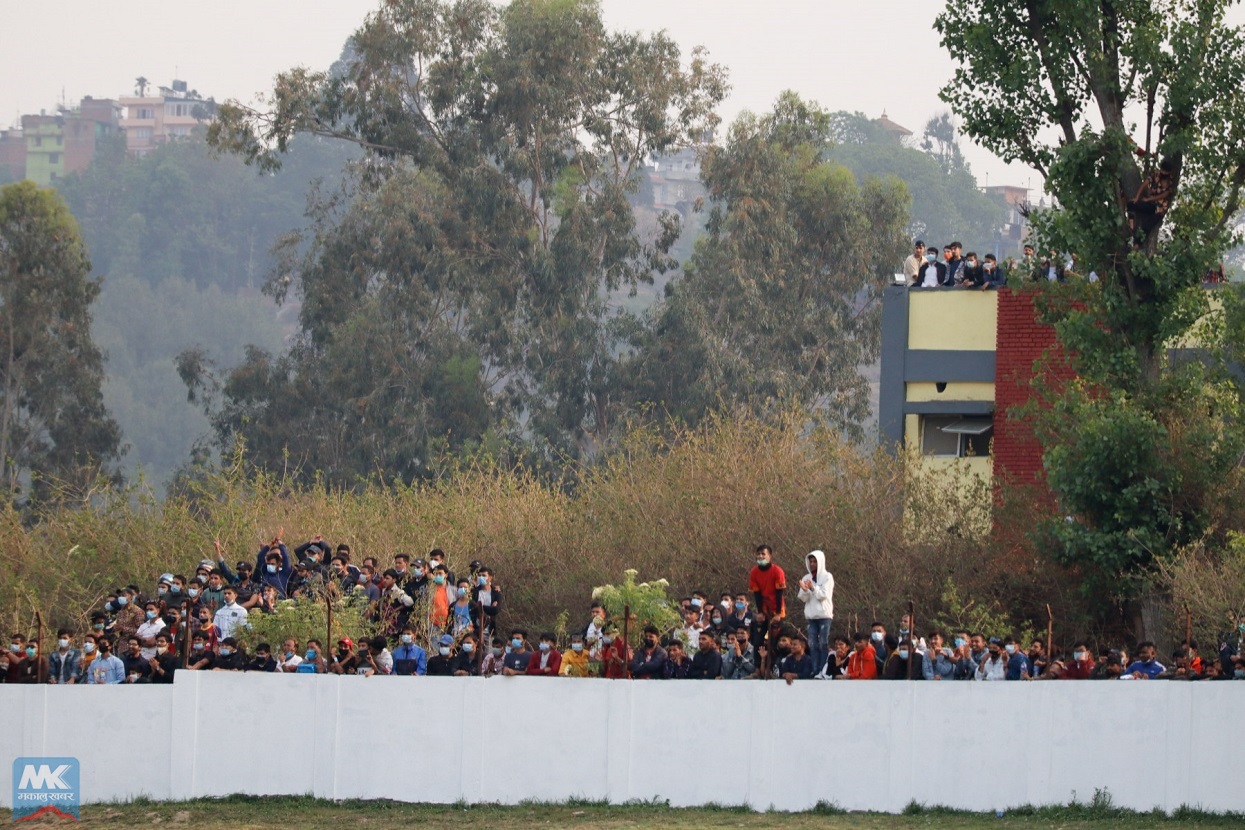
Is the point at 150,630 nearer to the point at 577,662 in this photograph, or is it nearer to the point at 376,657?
the point at 376,657

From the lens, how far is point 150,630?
929 inches

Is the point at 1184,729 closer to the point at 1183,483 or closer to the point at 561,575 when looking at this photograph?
the point at 1183,483

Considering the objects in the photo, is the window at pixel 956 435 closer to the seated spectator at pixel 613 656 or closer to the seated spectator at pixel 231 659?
the seated spectator at pixel 613 656

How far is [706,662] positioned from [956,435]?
13115 millimetres

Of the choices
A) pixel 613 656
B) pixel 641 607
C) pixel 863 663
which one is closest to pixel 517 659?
pixel 613 656

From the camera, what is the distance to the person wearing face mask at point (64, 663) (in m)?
22.7

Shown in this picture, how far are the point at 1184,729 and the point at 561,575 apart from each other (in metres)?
14.1

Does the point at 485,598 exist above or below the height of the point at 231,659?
above

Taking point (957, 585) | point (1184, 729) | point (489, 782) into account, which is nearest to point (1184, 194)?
point (957, 585)

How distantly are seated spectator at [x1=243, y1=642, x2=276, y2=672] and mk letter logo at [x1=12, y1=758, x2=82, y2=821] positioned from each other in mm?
2295

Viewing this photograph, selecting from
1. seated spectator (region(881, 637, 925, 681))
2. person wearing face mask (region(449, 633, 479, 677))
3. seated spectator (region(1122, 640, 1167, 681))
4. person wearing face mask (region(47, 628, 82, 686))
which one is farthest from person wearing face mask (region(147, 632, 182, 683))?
seated spectator (region(1122, 640, 1167, 681))

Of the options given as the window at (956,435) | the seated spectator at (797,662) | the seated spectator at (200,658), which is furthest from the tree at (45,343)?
the seated spectator at (797,662)

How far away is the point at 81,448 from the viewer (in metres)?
57.4

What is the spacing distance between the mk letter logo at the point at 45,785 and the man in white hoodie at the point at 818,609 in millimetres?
8894
